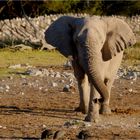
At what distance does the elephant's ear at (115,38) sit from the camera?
11242mm

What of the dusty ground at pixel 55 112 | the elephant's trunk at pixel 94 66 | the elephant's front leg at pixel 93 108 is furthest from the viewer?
the elephant's front leg at pixel 93 108

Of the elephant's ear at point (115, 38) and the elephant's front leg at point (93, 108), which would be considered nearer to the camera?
the elephant's front leg at point (93, 108)

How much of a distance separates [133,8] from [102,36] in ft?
97.2

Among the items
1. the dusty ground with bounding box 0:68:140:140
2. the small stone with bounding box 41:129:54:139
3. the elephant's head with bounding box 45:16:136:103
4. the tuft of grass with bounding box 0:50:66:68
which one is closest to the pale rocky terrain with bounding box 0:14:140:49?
the tuft of grass with bounding box 0:50:66:68

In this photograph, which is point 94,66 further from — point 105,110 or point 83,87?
point 105,110

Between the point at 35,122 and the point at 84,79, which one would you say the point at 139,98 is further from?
the point at 35,122

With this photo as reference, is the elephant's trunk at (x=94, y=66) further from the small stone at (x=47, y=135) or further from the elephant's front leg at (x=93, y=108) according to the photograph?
the small stone at (x=47, y=135)

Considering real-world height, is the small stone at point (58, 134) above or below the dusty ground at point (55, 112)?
above

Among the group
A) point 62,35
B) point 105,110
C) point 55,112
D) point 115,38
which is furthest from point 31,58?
point 115,38

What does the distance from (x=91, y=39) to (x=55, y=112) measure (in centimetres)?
200

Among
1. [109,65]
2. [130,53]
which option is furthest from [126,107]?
[130,53]

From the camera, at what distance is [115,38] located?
1135 cm

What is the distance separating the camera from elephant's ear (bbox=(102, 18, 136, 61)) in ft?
36.9

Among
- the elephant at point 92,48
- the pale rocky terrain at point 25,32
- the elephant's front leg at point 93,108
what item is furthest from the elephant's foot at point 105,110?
the pale rocky terrain at point 25,32
